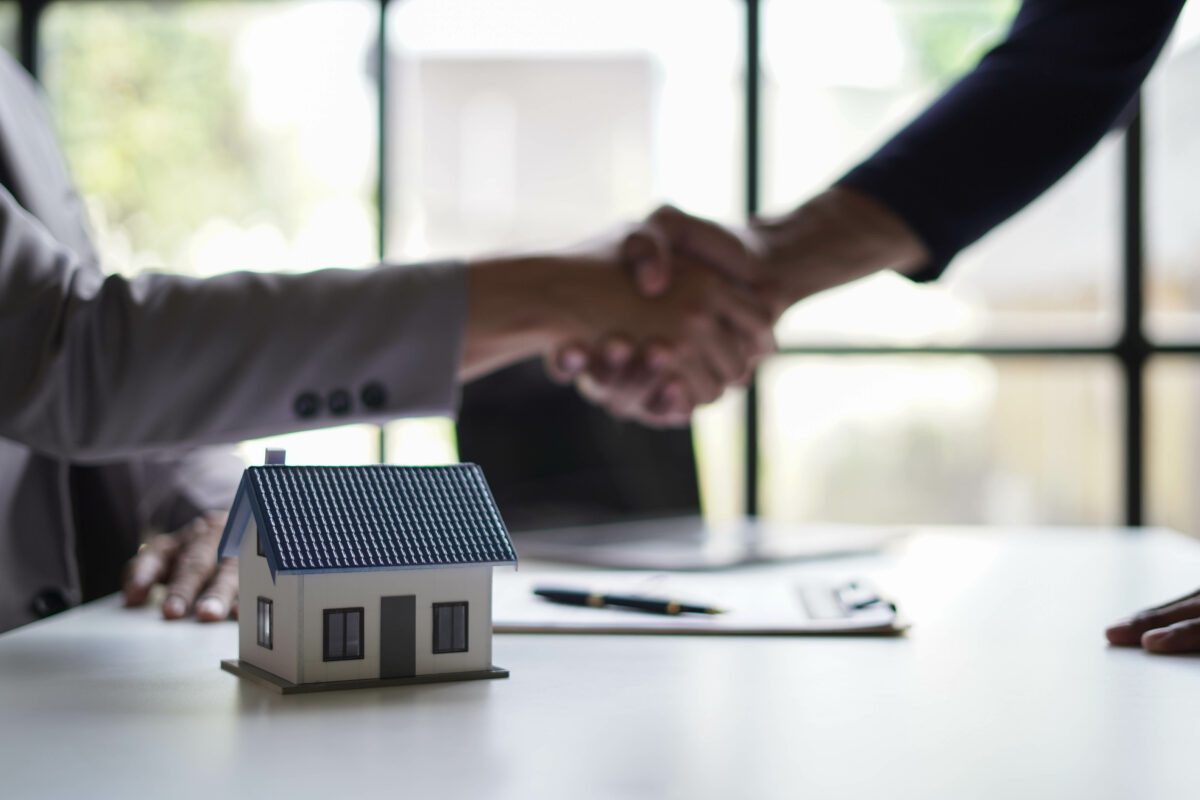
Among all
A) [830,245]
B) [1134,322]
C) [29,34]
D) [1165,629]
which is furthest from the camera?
[29,34]

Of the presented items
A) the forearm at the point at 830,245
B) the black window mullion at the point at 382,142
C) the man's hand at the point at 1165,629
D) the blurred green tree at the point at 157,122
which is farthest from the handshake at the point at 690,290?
the blurred green tree at the point at 157,122

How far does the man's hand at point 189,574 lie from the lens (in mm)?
844

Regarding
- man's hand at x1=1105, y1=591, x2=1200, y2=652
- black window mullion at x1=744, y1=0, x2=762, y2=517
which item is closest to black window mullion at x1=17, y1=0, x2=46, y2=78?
black window mullion at x1=744, y1=0, x2=762, y2=517

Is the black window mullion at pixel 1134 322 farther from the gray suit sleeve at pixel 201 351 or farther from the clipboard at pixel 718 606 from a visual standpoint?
the gray suit sleeve at pixel 201 351

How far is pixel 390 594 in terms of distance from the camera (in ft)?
2.05

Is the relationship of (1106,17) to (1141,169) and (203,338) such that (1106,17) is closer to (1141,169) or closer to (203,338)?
(203,338)

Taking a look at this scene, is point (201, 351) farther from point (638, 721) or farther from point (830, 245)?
point (830, 245)

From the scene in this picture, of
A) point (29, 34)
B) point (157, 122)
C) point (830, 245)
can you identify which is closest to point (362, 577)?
point (830, 245)

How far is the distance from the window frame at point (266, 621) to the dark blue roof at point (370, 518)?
5 cm

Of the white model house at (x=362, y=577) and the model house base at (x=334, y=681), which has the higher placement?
the white model house at (x=362, y=577)

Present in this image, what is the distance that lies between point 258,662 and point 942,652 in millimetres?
416

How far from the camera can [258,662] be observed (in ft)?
2.12

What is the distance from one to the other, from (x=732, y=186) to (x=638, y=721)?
246cm

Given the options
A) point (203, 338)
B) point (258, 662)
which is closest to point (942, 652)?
point (258, 662)
